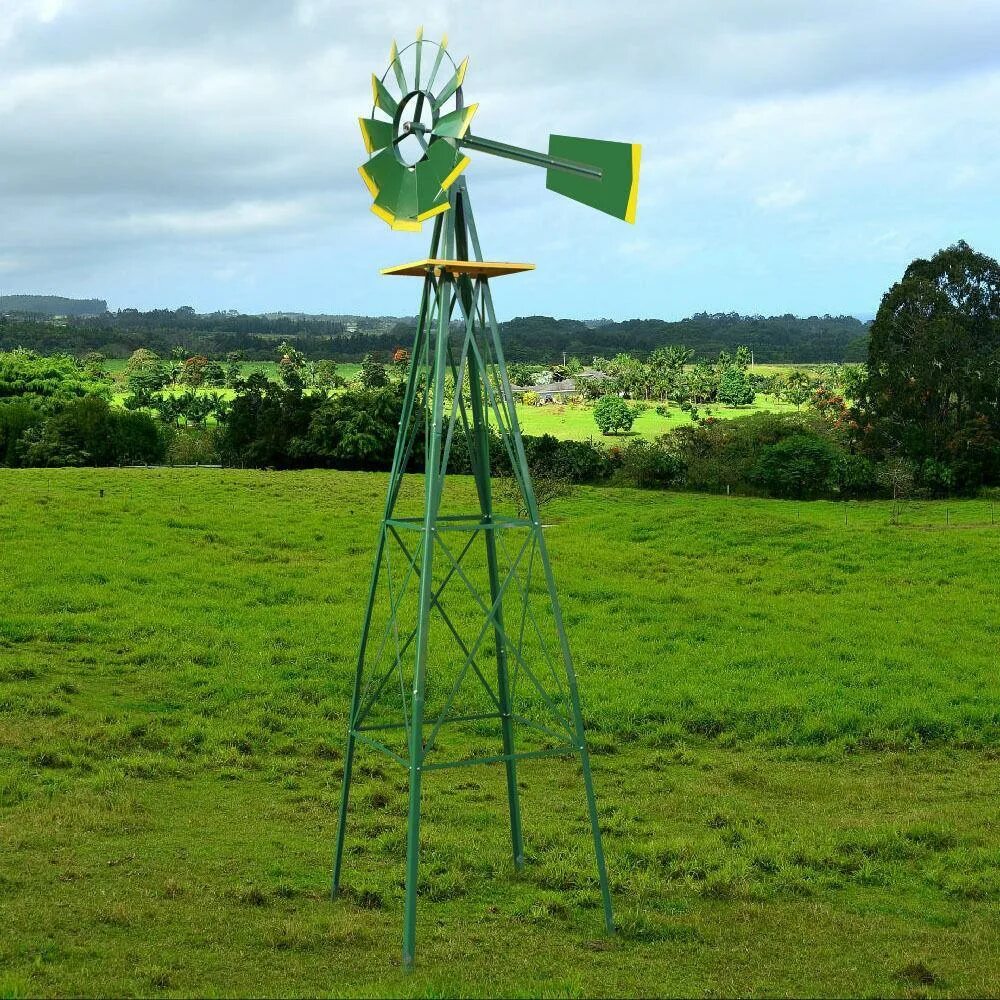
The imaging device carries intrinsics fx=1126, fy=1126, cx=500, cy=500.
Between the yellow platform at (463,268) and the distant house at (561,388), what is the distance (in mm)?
74809

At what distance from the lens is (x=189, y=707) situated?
18.1m

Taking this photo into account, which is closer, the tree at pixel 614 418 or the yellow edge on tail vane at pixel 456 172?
the yellow edge on tail vane at pixel 456 172

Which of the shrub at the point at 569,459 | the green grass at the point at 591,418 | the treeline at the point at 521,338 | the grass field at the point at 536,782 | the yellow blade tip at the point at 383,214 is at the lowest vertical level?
the grass field at the point at 536,782

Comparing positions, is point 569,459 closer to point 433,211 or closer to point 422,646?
point 433,211

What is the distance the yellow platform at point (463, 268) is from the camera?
8.96 metres

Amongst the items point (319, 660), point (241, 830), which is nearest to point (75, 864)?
point (241, 830)

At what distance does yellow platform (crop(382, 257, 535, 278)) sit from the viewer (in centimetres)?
896

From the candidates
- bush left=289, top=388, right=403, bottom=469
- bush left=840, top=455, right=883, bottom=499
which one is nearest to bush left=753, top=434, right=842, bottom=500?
bush left=840, top=455, right=883, bottom=499

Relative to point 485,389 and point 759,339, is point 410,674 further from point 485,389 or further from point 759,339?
point 759,339

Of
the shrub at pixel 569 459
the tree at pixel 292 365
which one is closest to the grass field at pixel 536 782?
the shrub at pixel 569 459

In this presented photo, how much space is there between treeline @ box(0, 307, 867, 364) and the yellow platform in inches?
3495

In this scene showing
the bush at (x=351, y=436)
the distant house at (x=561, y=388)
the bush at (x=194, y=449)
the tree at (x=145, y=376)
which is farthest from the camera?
the distant house at (x=561, y=388)

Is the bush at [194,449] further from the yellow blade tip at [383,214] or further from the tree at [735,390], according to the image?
the yellow blade tip at [383,214]

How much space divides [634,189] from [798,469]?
41.4m
